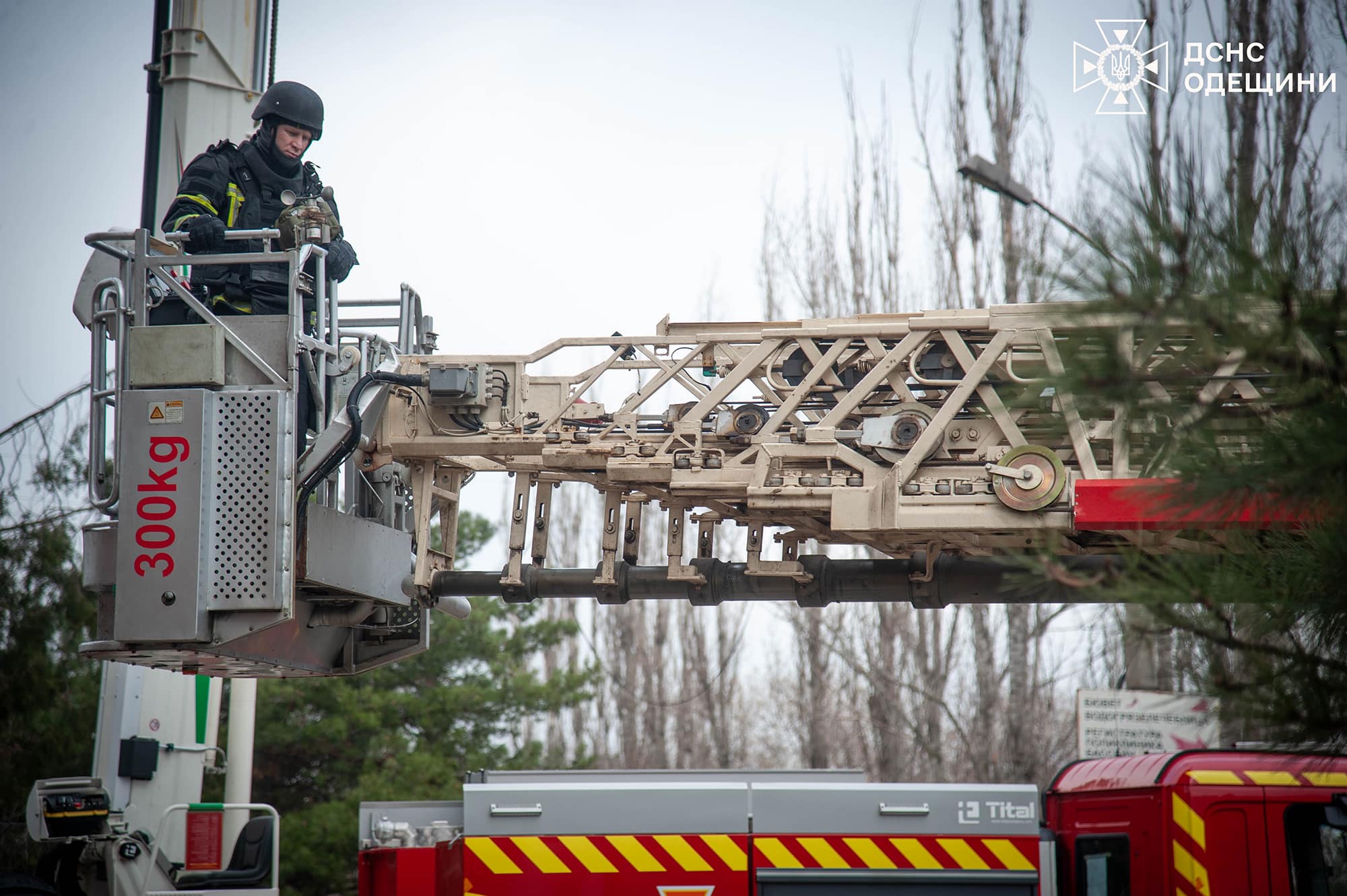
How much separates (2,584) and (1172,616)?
12941mm

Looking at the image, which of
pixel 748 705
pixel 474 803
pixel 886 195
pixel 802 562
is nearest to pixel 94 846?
pixel 474 803

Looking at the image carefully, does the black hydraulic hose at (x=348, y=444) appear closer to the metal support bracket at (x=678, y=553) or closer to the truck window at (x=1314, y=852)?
the metal support bracket at (x=678, y=553)

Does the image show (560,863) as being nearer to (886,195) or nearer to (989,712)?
(989,712)

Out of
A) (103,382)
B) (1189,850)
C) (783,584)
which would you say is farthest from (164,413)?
(1189,850)

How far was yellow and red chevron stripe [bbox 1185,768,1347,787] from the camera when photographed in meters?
6.85

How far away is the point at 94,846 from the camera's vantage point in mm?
8156

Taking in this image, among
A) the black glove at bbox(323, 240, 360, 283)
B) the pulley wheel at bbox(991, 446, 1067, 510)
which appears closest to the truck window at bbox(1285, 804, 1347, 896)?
the pulley wheel at bbox(991, 446, 1067, 510)

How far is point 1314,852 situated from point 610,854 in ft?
11.5

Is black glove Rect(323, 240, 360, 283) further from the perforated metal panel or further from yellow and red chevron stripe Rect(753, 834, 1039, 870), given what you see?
yellow and red chevron stripe Rect(753, 834, 1039, 870)

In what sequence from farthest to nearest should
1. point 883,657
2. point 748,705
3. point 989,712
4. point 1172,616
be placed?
point 748,705, point 883,657, point 989,712, point 1172,616

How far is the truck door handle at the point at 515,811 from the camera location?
23.3 feet

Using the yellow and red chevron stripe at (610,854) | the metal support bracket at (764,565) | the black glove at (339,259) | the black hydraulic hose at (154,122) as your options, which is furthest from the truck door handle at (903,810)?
the black hydraulic hose at (154,122)

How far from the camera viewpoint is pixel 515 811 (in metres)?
7.11

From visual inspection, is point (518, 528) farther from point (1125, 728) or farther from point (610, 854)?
point (1125, 728)
